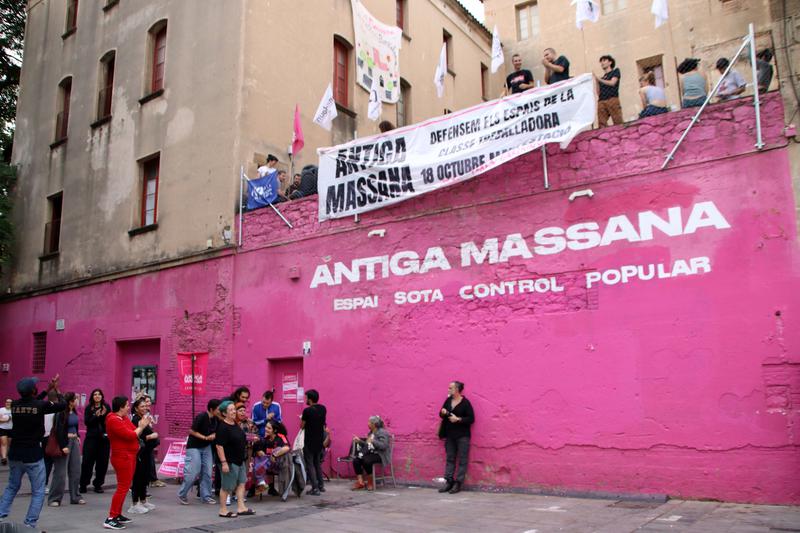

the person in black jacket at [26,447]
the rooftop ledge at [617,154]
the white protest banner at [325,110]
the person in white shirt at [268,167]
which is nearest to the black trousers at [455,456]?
the rooftop ledge at [617,154]

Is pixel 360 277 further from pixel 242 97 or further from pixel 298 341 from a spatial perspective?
pixel 242 97

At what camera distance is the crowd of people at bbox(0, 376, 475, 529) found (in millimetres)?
8203

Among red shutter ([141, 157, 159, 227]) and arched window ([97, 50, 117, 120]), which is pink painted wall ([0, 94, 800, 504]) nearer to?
red shutter ([141, 157, 159, 227])

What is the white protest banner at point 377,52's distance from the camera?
18.0 metres

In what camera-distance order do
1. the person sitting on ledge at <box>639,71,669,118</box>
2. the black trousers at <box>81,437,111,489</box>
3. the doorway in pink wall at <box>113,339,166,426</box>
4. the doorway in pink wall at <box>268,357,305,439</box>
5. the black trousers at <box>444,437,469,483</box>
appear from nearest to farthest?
the person sitting on ledge at <box>639,71,669,118</box>, the black trousers at <box>444,437,469,483</box>, the black trousers at <box>81,437,111,489</box>, the doorway in pink wall at <box>268,357,305,439</box>, the doorway in pink wall at <box>113,339,166,426</box>

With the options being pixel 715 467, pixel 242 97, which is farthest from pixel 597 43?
pixel 715 467

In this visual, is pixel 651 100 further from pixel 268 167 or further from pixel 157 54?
pixel 157 54

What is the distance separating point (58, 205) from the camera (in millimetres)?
19828

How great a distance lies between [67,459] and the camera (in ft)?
33.3

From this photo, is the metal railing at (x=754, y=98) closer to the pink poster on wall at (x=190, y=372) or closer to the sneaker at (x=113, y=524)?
the sneaker at (x=113, y=524)

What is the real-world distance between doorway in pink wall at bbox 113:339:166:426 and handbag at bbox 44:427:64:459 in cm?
549

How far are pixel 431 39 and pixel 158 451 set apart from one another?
→ 1496cm

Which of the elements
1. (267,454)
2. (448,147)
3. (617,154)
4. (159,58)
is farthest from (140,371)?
(617,154)

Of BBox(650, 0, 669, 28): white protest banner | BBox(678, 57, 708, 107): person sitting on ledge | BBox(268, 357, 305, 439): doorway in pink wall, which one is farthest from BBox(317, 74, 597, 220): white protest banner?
BBox(268, 357, 305, 439): doorway in pink wall
